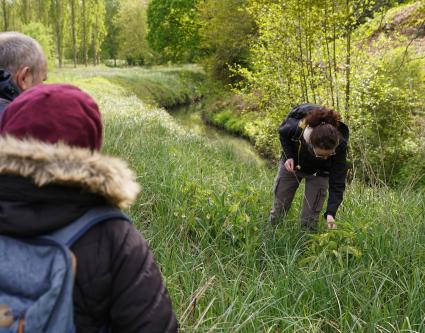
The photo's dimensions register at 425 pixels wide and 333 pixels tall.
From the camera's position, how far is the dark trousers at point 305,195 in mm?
4077

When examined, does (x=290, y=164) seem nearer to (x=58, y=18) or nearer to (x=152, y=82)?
(x=152, y=82)

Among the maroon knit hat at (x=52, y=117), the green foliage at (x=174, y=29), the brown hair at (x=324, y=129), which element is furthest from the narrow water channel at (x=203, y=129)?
the maroon knit hat at (x=52, y=117)

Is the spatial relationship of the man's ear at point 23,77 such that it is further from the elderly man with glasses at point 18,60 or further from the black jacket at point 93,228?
the black jacket at point 93,228

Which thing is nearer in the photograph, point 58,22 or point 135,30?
point 58,22

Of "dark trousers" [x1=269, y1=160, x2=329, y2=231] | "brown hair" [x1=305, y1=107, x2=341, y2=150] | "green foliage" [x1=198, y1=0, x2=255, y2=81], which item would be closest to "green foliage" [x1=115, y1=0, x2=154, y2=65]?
"green foliage" [x1=198, y1=0, x2=255, y2=81]

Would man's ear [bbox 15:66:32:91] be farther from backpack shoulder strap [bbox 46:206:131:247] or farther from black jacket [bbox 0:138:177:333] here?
backpack shoulder strap [bbox 46:206:131:247]

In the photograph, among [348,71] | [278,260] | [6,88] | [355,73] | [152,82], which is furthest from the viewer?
[152,82]

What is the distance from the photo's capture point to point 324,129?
3553 millimetres

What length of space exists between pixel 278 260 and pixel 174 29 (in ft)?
114

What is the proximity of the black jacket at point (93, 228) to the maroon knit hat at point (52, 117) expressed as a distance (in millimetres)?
39

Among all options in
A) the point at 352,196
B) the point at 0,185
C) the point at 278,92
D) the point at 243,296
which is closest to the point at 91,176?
the point at 0,185

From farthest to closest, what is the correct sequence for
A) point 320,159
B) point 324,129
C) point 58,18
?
point 58,18, point 320,159, point 324,129

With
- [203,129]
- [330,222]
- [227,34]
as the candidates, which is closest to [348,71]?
[330,222]

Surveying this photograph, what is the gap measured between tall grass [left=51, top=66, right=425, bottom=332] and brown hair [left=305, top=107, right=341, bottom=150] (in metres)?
0.66
